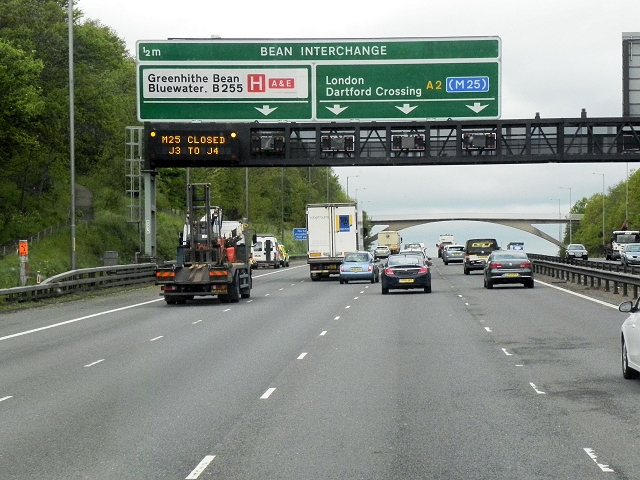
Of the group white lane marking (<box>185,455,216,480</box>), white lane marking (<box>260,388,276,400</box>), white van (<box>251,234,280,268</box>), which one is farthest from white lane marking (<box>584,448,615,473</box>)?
white van (<box>251,234,280,268</box>)

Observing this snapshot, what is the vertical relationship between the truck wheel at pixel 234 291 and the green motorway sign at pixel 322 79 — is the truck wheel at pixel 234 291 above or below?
below

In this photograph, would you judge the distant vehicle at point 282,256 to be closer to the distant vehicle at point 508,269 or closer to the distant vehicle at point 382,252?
the distant vehicle at point 382,252

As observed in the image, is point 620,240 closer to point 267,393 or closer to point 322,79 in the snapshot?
point 322,79

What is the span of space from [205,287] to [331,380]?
829 inches

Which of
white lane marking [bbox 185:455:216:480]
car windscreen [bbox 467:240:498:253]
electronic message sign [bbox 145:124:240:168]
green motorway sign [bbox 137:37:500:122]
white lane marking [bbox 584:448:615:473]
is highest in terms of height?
green motorway sign [bbox 137:37:500:122]

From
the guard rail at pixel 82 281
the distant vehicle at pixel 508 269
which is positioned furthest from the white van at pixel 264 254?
the distant vehicle at pixel 508 269

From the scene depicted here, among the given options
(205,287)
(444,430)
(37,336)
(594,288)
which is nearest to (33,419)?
(444,430)

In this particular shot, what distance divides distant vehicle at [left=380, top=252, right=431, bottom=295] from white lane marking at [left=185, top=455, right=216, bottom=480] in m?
32.7

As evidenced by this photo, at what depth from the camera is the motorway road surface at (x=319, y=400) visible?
9609 millimetres

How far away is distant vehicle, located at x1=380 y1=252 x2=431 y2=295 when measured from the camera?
42406 millimetres

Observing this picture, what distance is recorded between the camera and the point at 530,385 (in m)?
15.0

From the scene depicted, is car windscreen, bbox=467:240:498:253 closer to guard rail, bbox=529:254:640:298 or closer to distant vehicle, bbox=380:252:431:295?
guard rail, bbox=529:254:640:298

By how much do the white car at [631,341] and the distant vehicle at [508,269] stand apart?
96.6ft

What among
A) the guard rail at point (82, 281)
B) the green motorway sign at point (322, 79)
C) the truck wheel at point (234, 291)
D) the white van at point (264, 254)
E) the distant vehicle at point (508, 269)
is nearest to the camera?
the guard rail at point (82, 281)
